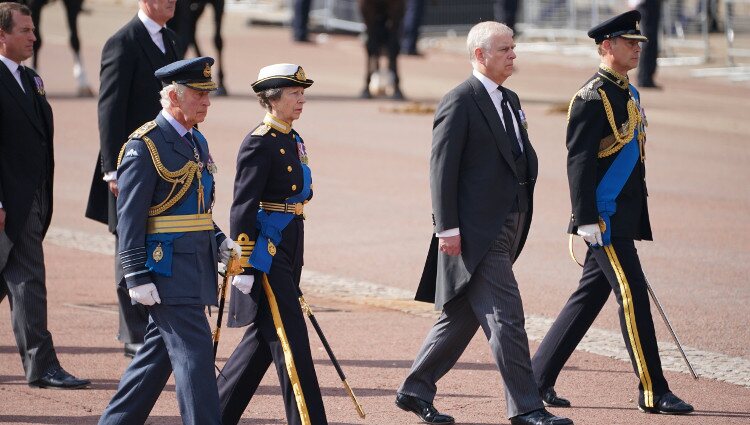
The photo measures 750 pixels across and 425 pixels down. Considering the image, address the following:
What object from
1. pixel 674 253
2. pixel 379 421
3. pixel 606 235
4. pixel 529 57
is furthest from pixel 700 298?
pixel 529 57

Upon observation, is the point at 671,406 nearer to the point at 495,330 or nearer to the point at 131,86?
the point at 495,330

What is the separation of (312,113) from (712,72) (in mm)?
6730

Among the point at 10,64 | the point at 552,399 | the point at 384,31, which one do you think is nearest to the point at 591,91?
the point at 552,399

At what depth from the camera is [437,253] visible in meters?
6.84

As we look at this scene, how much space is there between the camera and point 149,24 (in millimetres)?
7785

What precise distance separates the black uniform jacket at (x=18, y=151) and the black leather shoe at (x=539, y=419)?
2684mm

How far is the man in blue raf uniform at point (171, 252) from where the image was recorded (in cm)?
571

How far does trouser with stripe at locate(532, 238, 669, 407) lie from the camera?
6.82 meters

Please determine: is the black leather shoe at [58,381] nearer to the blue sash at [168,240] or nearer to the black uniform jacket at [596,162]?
the blue sash at [168,240]

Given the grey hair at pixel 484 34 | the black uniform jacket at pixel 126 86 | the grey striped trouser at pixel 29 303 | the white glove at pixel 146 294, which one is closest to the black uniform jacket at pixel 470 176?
the grey hair at pixel 484 34

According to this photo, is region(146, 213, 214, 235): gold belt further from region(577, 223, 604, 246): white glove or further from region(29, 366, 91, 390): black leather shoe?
region(577, 223, 604, 246): white glove

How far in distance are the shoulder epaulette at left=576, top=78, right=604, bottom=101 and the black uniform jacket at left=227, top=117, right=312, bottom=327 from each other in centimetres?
161

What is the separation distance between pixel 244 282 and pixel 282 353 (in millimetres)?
336

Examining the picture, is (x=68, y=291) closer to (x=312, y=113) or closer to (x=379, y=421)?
(x=379, y=421)
